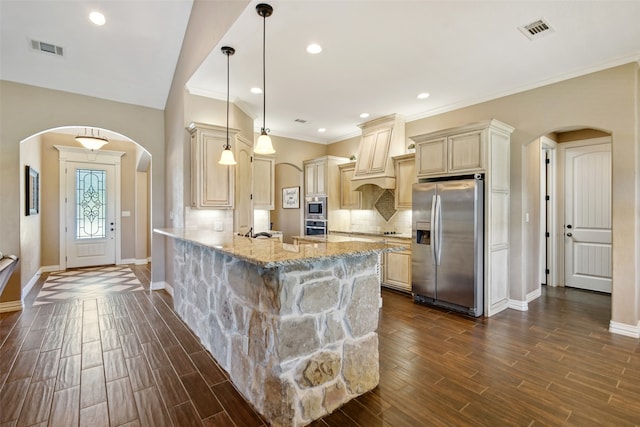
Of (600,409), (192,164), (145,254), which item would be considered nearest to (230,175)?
(192,164)

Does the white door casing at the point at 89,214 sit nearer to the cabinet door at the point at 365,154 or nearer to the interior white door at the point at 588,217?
the cabinet door at the point at 365,154

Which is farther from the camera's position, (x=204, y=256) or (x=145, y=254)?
(x=145, y=254)

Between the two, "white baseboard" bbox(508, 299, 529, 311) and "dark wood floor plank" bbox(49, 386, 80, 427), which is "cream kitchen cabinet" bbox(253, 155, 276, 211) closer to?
"dark wood floor plank" bbox(49, 386, 80, 427)

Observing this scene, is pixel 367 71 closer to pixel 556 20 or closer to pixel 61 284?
pixel 556 20

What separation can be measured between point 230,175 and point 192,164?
522mm

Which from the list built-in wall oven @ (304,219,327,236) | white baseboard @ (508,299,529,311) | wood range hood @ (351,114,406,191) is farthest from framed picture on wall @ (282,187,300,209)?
white baseboard @ (508,299,529,311)

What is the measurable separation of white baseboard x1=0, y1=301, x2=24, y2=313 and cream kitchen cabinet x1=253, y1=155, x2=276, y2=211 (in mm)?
3509

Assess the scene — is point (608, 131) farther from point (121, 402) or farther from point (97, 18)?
point (97, 18)

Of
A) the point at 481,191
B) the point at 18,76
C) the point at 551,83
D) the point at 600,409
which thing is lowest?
the point at 600,409

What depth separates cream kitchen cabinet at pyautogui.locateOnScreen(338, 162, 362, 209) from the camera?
596 cm

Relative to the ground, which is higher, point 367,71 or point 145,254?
point 367,71

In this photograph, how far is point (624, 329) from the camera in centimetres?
330

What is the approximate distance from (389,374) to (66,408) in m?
2.30

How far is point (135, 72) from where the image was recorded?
180 inches
